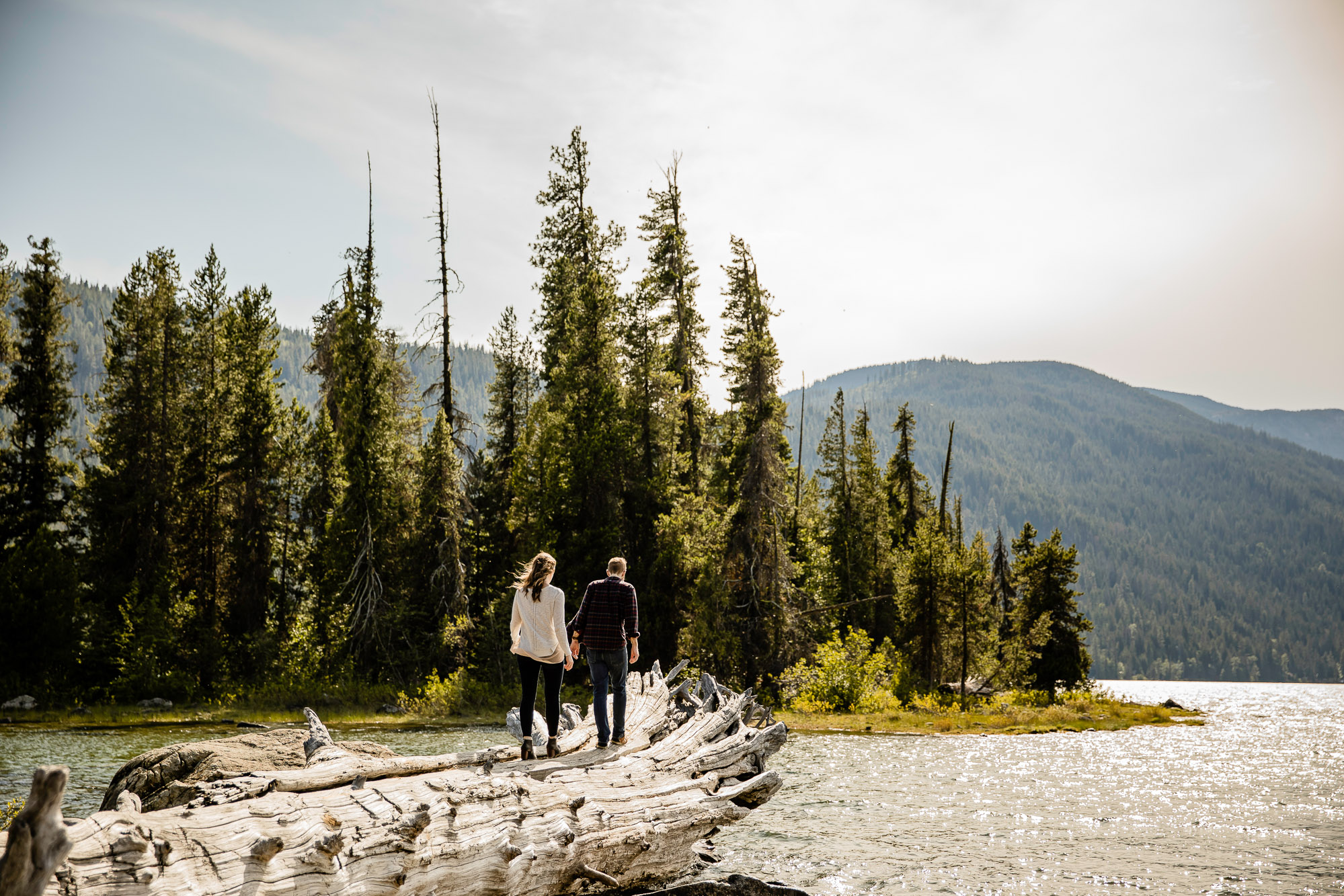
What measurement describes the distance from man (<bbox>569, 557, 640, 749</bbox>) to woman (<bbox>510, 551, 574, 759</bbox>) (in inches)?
17.7

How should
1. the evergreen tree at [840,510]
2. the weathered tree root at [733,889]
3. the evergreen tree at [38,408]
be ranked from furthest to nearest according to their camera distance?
the evergreen tree at [840,510], the evergreen tree at [38,408], the weathered tree root at [733,889]

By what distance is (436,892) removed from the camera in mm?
6516

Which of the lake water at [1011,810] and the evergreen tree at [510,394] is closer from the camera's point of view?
the lake water at [1011,810]


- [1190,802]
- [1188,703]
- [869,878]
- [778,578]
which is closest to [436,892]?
[869,878]

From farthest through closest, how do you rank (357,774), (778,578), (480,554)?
(480,554) → (778,578) → (357,774)

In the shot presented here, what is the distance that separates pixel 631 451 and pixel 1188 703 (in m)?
56.7

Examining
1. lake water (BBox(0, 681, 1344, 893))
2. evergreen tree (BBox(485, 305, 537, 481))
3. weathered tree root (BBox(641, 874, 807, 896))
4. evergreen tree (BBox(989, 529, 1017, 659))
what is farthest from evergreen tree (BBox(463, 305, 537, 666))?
evergreen tree (BBox(989, 529, 1017, 659))

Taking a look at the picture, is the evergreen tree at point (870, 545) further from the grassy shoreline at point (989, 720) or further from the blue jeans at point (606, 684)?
the blue jeans at point (606, 684)

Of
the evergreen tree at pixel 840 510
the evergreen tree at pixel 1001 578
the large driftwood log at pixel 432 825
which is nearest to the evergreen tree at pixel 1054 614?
the evergreen tree at pixel 840 510

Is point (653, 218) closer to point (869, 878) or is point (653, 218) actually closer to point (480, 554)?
point (480, 554)

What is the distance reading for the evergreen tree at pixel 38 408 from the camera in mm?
34656

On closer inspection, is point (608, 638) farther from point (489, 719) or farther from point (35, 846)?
point (489, 719)

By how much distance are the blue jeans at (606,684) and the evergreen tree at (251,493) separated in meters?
30.3

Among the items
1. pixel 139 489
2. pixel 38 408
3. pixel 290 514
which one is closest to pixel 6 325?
pixel 38 408
